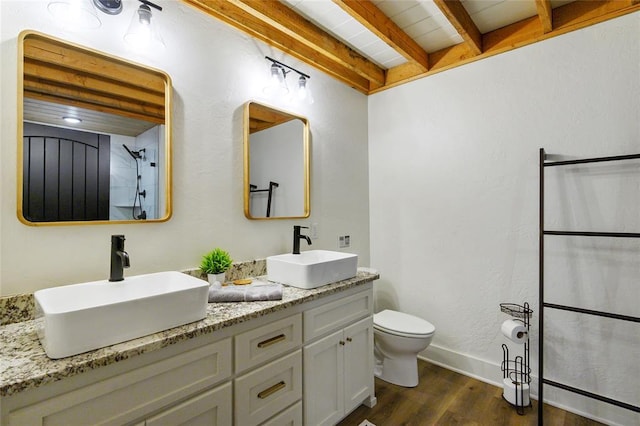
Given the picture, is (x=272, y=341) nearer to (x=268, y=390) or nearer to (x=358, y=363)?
(x=268, y=390)

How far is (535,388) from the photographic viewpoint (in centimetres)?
204

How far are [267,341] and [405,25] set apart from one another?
2214 millimetres

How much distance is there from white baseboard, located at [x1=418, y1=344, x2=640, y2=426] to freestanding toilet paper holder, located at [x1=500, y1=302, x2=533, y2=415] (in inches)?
3.2

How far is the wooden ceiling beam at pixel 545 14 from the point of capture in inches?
69.0

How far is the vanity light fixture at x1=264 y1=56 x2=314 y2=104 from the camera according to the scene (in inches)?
79.5

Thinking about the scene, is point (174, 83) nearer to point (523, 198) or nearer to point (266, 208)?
point (266, 208)

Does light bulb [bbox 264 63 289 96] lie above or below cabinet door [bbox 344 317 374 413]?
above

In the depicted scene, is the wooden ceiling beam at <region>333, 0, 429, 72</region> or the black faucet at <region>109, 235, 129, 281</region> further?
the wooden ceiling beam at <region>333, 0, 429, 72</region>

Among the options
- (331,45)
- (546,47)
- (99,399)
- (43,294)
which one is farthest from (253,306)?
(546,47)

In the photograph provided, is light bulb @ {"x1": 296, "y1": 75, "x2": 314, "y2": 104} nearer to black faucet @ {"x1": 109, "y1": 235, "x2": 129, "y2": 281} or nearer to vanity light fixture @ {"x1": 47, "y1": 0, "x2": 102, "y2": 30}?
vanity light fixture @ {"x1": 47, "y1": 0, "x2": 102, "y2": 30}

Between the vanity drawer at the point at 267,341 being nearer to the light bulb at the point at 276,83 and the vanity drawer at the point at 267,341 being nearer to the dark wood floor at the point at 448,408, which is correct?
the dark wood floor at the point at 448,408

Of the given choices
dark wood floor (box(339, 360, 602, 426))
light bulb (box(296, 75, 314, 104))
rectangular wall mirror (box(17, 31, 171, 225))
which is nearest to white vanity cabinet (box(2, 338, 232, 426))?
rectangular wall mirror (box(17, 31, 171, 225))

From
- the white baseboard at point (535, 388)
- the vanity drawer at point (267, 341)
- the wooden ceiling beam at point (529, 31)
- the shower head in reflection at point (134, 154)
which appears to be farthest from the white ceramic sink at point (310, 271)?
the wooden ceiling beam at point (529, 31)

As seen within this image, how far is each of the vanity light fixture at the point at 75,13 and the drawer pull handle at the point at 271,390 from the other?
5.76ft
